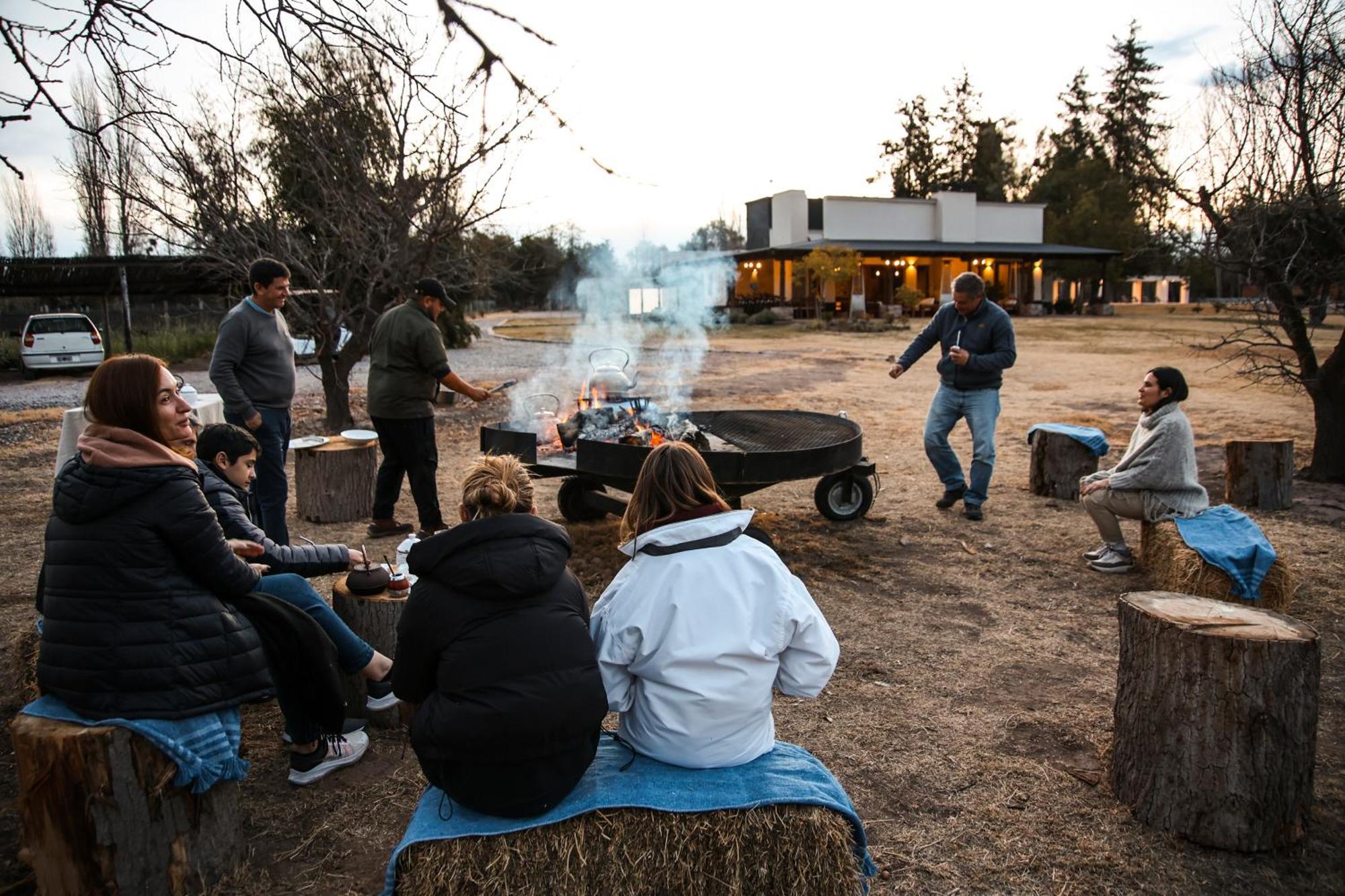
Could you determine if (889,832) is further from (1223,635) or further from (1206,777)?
(1223,635)

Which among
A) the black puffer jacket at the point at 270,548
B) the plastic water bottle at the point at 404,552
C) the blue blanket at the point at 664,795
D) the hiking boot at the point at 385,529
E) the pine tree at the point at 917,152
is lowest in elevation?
the hiking boot at the point at 385,529

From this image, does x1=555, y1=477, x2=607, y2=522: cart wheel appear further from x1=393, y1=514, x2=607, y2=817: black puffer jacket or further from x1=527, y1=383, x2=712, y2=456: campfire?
x1=393, y1=514, x2=607, y2=817: black puffer jacket

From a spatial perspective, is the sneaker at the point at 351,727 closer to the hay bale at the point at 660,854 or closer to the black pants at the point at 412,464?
the hay bale at the point at 660,854

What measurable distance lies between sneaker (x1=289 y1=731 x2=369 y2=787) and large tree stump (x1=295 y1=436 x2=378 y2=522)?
150 inches

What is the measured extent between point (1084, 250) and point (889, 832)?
40.4m

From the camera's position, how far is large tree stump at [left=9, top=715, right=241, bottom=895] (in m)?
2.38

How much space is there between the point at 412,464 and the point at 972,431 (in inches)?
164

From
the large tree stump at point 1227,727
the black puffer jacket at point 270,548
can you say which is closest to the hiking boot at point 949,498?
the large tree stump at point 1227,727

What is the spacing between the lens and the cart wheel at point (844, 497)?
6.59 metres

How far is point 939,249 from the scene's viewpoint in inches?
1468

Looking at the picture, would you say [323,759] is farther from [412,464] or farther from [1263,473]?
[1263,473]

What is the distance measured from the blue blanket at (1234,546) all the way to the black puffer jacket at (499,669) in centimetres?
381

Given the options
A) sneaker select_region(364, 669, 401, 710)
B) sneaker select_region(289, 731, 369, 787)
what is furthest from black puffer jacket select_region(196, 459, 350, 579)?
sneaker select_region(289, 731, 369, 787)

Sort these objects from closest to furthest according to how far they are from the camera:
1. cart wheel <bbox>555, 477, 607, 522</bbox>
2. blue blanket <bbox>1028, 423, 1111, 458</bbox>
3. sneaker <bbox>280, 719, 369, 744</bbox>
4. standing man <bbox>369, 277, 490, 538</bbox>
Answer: sneaker <bbox>280, 719, 369, 744</bbox> < standing man <bbox>369, 277, 490, 538</bbox> < cart wheel <bbox>555, 477, 607, 522</bbox> < blue blanket <bbox>1028, 423, 1111, 458</bbox>
